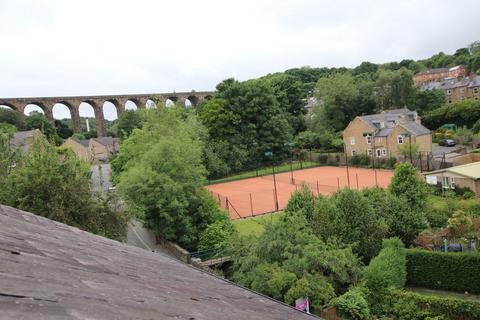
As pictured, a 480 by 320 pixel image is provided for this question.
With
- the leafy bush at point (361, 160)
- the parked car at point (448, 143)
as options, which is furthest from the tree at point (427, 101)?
the leafy bush at point (361, 160)

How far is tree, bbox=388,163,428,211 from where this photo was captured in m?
23.3

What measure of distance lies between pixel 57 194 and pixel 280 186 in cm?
2858

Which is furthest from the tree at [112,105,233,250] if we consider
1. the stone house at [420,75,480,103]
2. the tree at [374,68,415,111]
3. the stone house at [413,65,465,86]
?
the stone house at [413,65,465,86]

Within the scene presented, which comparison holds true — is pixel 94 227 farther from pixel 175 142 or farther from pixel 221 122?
pixel 221 122

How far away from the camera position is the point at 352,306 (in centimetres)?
Answer: 1402

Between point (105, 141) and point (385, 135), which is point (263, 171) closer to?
point (385, 135)

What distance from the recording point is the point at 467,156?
4297cm

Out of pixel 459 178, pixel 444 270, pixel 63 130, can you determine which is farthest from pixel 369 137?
pixel 63 130

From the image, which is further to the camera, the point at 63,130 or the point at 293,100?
the point at 63,130

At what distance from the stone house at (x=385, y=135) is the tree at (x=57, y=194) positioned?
35.7 meters

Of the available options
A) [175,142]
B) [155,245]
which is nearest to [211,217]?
[155,245]

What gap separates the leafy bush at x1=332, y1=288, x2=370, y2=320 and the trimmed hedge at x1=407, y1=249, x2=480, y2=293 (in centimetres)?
461

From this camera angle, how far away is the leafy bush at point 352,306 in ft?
45.9

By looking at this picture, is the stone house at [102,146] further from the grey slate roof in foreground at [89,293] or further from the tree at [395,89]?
the grey slate roof in foreground at [89,293]
